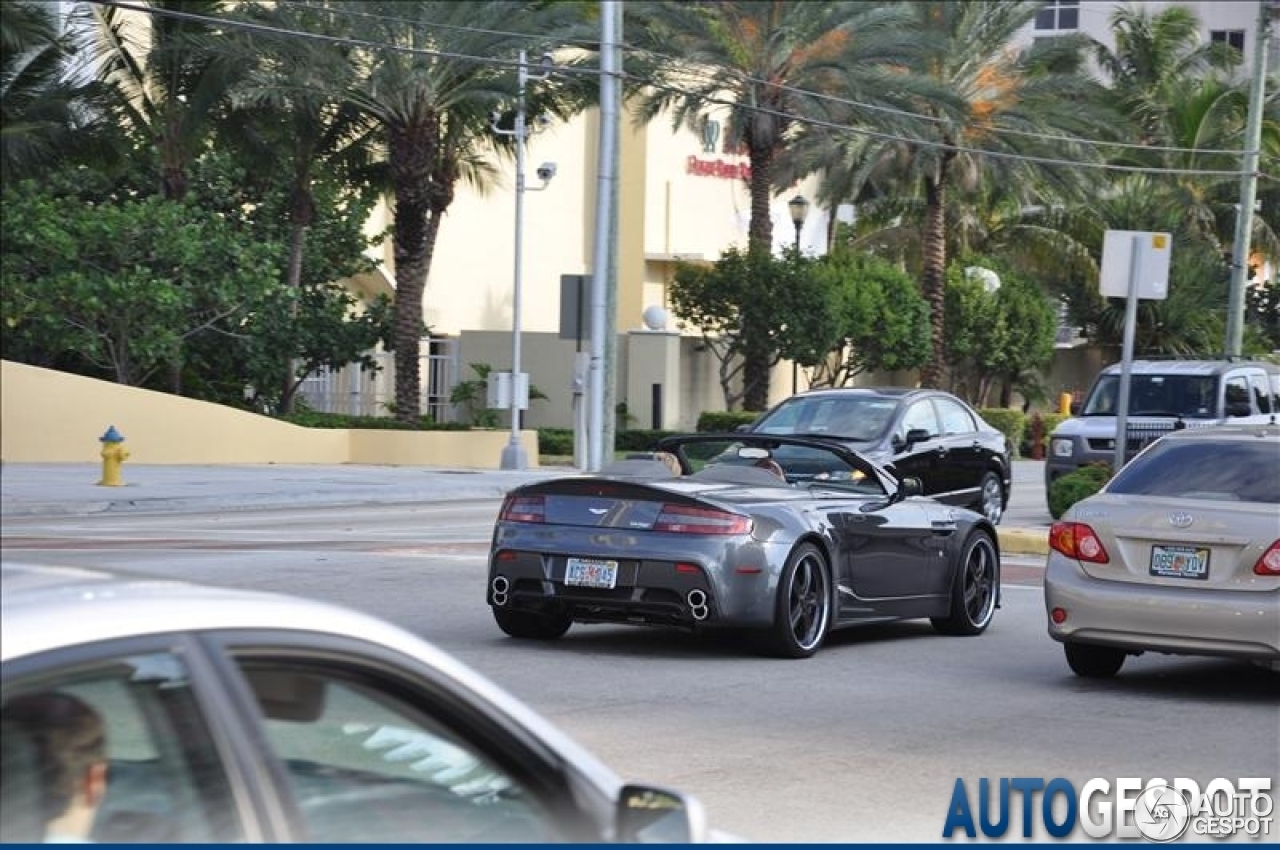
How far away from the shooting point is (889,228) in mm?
65188

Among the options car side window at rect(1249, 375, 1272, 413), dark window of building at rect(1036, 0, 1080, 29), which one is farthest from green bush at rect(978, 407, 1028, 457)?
dark window of building at rect(1036, 0, 1080, 29)

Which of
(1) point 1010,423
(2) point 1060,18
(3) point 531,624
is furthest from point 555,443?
(2) point 1060,18

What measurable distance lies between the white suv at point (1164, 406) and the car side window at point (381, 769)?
75.3ft

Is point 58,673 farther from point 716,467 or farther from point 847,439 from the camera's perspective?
point 847,439

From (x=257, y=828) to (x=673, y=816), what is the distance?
0.88 m

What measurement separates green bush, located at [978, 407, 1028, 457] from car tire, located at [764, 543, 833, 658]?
40.0m

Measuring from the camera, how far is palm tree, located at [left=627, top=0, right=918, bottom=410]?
43094 mm

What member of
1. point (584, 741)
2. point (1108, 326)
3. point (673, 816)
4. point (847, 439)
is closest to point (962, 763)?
point (584, 741)

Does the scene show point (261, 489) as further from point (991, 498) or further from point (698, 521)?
point (698, 521)

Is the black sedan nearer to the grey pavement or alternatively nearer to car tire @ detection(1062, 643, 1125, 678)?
the grey pavement

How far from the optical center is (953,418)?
947 inches

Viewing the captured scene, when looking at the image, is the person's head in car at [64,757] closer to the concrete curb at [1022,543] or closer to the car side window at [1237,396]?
the concrete curb at [1022,543]

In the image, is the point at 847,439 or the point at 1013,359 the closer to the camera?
the point at 847,439

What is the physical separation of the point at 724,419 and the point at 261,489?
18.6m
